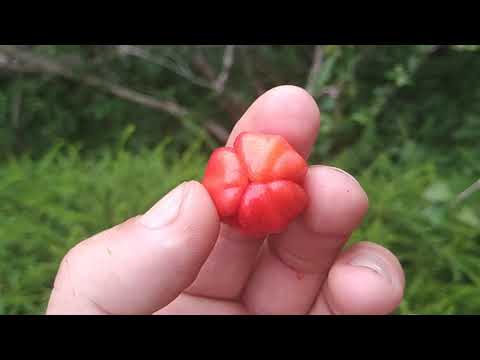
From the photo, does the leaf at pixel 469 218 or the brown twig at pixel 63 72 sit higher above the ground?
the leaf at pixel 469 218

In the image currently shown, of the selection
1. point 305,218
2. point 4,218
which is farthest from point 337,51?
point 4,218

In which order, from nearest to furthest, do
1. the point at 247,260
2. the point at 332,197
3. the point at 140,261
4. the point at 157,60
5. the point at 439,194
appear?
the point at 140,261, the point at 332,197, the point at 247,260, the point at 439,194, the point at 157,60

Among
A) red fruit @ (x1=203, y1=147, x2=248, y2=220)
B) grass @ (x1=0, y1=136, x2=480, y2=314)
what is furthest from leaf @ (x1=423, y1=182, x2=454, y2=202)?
red fruit @ (x1=203, y1=147, x2=248, y2=220)

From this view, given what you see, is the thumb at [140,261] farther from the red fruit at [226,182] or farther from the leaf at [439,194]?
the leaf at [439,194]

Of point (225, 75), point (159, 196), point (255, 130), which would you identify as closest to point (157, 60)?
point (225, 75)

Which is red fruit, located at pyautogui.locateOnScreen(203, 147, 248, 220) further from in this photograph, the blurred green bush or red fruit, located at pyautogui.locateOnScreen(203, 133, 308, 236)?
the blurred green bush

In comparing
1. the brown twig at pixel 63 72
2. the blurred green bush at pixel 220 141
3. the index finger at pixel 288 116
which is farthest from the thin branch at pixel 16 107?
the index finger at pixel 288 116

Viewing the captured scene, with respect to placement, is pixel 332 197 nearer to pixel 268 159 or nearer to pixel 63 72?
pixel 268 159
